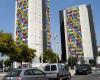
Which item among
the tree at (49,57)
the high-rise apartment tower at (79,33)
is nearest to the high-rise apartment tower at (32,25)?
the high-rise apartment tower at (79,33)

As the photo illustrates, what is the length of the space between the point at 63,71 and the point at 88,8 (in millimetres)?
132563

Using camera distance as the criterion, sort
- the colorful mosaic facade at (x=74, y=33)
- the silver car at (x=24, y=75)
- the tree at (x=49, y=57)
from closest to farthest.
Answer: the silver car at (x=24, y=75), the tree at (x=49, y=57), the colorful mosaic facade at (x=74, y=33)

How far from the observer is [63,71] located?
2578cm

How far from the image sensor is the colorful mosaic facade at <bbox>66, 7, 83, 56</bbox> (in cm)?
14812

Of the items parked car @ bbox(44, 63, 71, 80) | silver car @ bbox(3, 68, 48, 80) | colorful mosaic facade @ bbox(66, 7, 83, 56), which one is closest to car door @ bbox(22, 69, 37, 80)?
silver car @ bbox(3, 68, 48, 80)

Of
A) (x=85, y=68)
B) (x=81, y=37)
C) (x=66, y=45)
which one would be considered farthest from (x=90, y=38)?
(x=85, y=68)

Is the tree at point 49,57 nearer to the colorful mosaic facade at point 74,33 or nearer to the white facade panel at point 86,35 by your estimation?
the colorful mosaic facade at point 74,33

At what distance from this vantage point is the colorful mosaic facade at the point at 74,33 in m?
148

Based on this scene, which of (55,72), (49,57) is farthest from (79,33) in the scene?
(55,72)

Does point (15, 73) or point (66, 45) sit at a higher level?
point (66, 45)

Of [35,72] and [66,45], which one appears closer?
[35,72]

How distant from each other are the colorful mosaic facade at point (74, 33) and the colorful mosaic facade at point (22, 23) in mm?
28951

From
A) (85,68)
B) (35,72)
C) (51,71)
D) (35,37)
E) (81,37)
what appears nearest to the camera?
(35,72)

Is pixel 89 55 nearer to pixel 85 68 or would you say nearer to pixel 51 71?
pixel 85 68
